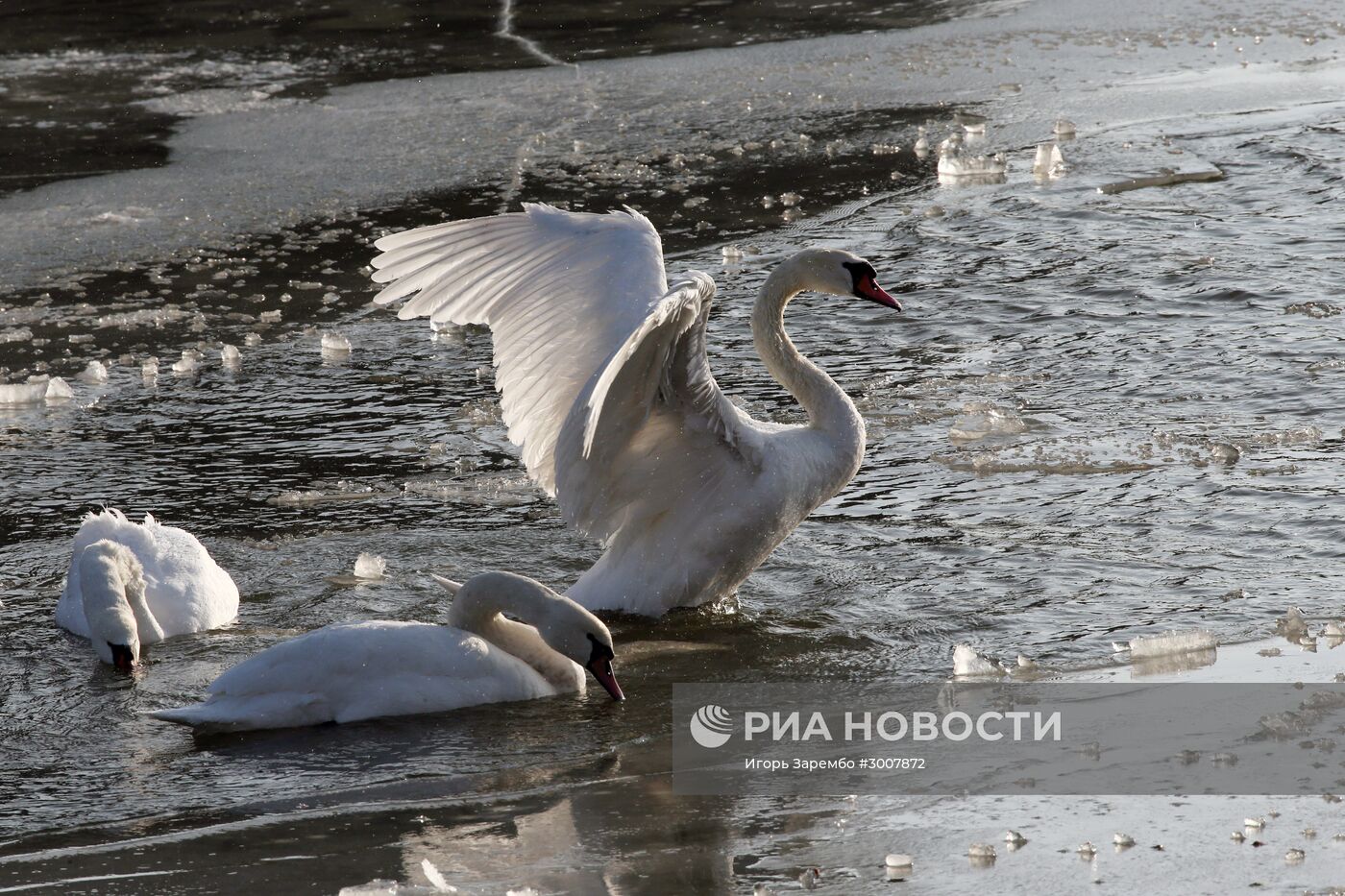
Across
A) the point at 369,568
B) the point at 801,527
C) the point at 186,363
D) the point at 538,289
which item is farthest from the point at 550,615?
the point at 186,363

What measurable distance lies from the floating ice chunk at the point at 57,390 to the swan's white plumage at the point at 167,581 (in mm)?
2381

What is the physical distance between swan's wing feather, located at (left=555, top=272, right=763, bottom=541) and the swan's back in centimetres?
70

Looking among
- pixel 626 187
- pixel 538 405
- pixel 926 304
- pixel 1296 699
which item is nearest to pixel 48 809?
pixel 538 405

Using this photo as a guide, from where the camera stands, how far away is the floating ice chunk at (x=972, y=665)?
4977mm

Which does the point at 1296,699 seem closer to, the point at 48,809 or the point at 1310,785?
the point at 1310,785

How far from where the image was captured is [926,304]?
348 inches

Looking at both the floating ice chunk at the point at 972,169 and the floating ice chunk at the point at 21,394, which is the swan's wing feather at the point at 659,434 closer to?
the floating ice chunk at the point at 21,394

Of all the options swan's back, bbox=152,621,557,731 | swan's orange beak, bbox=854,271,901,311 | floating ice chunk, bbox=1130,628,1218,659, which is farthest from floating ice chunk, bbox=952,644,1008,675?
swan's orange beak, bbox=854,271,901,311

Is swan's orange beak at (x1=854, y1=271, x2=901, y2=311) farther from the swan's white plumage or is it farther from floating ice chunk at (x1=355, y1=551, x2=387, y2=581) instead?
the swan's white plumage

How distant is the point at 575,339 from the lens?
20.0ft

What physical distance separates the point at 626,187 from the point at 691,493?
17.7ft

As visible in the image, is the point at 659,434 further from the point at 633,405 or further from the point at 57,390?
the point at 57,390

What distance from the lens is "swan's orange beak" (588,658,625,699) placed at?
5052 mm

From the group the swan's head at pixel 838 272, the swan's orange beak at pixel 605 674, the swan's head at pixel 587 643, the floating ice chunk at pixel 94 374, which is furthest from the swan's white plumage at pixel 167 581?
the floating ice chunk at pixel 94 374
